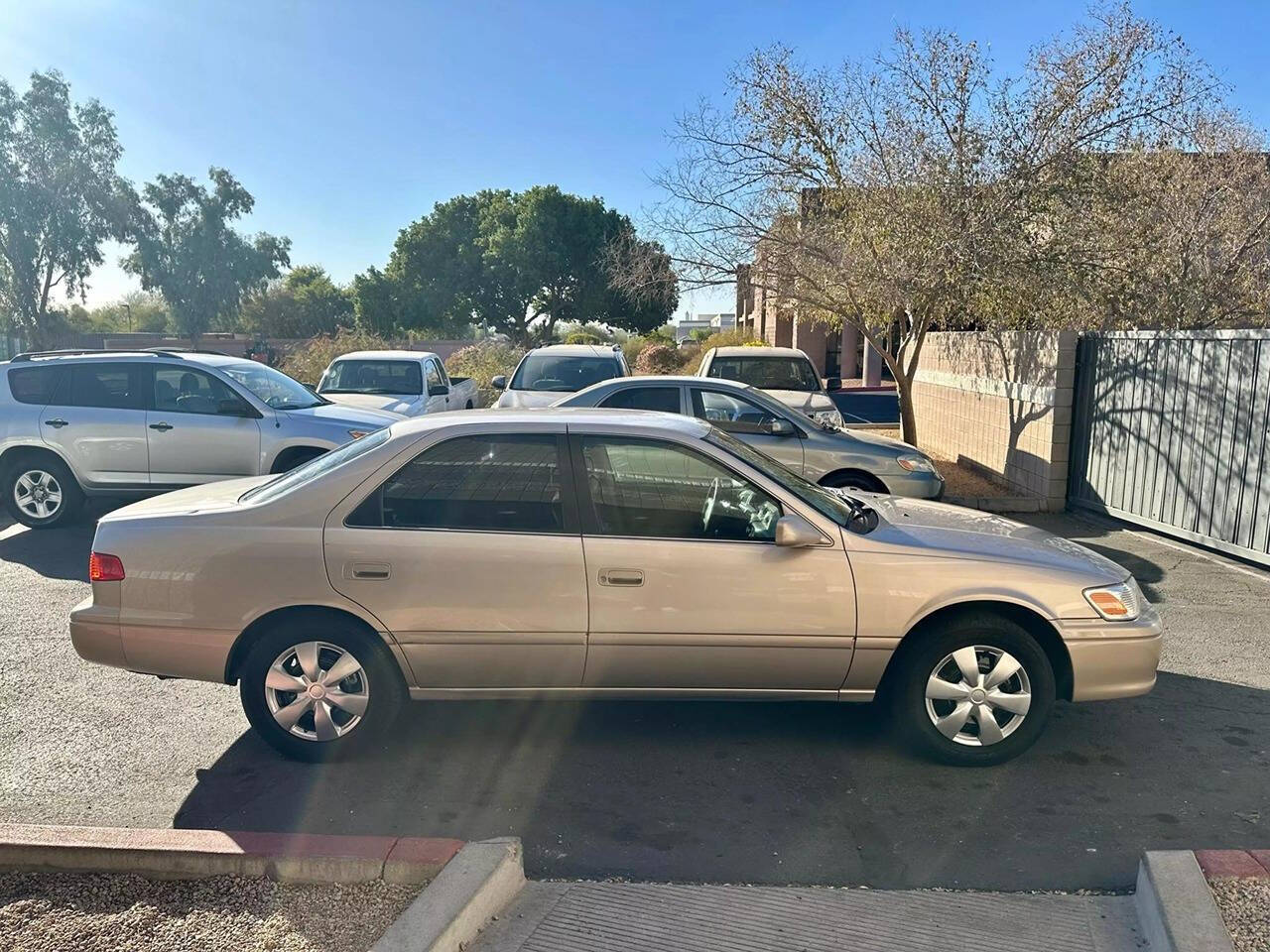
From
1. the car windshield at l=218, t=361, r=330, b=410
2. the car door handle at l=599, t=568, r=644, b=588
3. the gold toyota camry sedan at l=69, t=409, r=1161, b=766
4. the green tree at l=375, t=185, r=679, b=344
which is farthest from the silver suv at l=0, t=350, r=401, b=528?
the green tree at l=375, t=185, r=679, b=344

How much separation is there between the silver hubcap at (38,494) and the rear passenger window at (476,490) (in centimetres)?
654

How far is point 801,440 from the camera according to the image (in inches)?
346

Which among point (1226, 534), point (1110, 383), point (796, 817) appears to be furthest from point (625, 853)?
point (1110, 383)

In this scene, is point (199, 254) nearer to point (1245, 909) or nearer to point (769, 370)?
point (769, 370)

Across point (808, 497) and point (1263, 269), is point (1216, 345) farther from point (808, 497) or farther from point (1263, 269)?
point (808, 497)

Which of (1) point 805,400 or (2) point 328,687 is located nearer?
(2) point 328,687

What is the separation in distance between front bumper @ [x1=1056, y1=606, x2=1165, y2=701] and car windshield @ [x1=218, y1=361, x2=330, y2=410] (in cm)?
772

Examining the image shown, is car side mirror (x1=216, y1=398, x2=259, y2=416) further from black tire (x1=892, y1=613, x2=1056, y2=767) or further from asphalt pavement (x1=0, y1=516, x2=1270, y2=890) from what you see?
black tire (x1=892, y1=613, x2=1056, y2=767)

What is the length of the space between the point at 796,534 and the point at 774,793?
114 centimetres

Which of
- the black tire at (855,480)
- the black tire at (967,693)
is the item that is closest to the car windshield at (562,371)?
the black tire at (855,480)

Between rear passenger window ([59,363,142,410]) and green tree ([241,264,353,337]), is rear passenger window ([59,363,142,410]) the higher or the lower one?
the lower one

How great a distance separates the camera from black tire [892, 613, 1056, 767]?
13.9ft

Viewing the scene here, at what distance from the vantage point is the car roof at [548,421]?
4422 millimetres

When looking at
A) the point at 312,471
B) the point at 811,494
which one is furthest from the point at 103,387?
the point at 811,494
